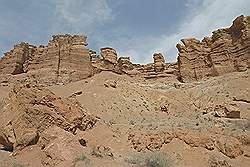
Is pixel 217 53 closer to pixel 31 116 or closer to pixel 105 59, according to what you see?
pixel 105 59

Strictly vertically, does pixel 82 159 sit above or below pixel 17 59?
below

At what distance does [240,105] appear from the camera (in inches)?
1101

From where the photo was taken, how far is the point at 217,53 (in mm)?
37750

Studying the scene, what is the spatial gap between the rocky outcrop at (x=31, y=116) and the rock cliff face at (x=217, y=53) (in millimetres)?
23993

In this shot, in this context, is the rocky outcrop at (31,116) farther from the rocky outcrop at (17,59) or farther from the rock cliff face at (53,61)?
the rocky outcrop at (17,59)

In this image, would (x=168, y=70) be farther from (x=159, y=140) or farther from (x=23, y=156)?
(x=23, y=156)

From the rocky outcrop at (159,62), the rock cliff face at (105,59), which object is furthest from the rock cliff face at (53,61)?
the rocky outcrop at (159,62)

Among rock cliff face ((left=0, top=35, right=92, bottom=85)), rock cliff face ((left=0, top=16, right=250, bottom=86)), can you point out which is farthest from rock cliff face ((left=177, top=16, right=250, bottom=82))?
rock cliff face ((left=0, top=35, right=92, bottom=85))

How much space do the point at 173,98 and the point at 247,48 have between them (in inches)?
383

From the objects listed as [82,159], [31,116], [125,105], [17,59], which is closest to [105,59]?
[17,59]

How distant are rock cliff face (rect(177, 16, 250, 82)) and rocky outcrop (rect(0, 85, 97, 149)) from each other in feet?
78.7

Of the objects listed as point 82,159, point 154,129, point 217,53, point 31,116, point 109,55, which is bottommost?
point 82,159

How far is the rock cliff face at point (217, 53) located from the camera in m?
35.8

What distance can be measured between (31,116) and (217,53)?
1098 inches
